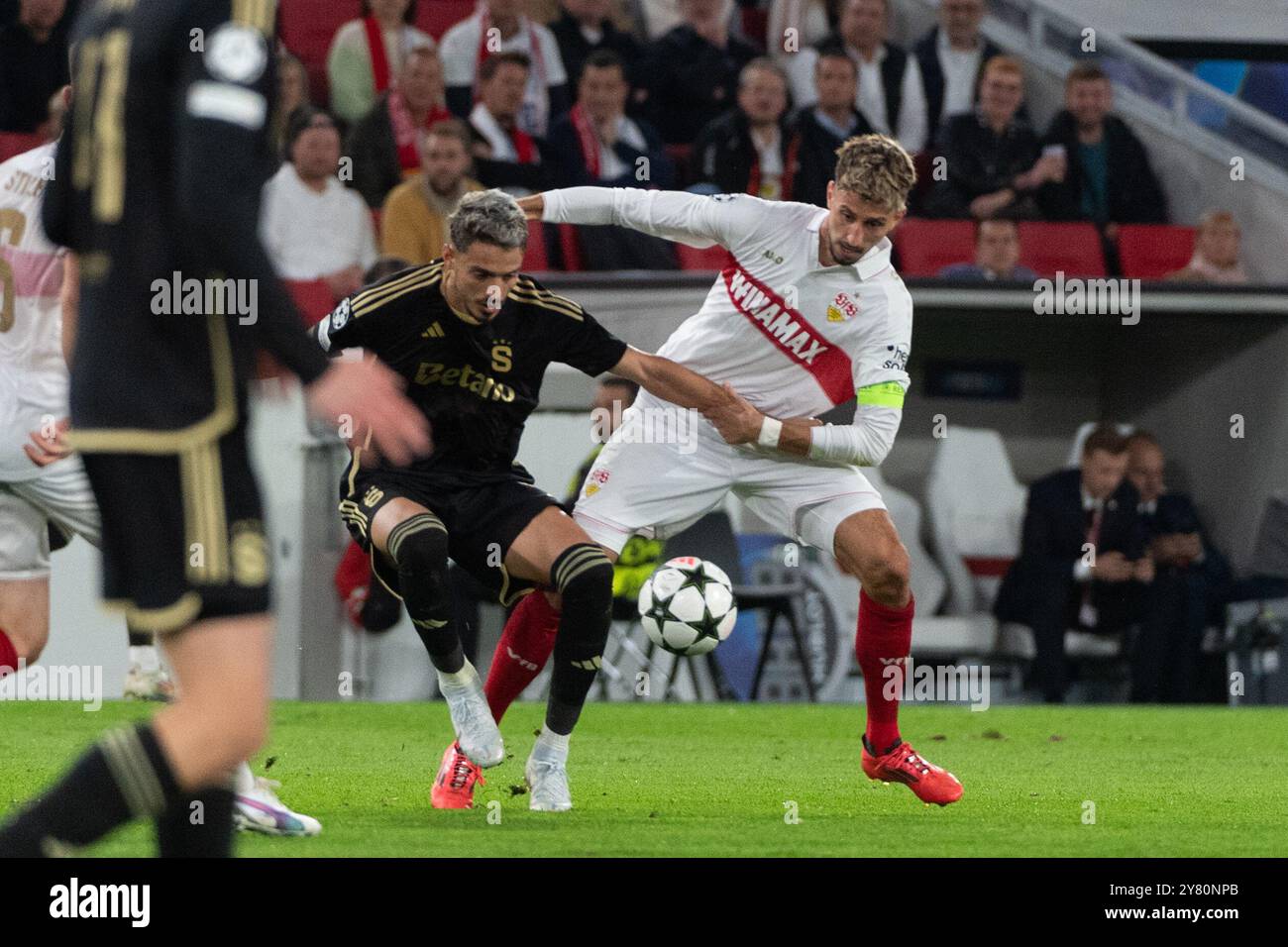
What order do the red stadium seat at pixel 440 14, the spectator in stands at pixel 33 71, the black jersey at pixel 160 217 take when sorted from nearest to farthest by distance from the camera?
the black jersey at pixel 160 217 → the spectator in stands at pixel 33 71 → the red stadium seat at pixel 440 14

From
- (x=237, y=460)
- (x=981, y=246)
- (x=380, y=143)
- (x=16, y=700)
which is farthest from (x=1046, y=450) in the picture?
(x=237, y=460)

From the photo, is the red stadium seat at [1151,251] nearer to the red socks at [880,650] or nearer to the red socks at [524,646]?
the red socks at [880,650]

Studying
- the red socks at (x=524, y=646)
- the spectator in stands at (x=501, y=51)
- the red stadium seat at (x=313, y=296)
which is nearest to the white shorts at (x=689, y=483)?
the red socks at (x=524, y=646)

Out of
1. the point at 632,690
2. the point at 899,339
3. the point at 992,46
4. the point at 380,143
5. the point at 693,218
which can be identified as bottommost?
the point at 632,690

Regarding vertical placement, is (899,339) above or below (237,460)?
A: above

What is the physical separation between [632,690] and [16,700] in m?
3.25

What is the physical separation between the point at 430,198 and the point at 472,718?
18.9 feet

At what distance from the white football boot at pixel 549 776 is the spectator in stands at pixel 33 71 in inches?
283

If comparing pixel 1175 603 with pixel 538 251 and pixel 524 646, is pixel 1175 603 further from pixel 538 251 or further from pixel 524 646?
pixel 524 646

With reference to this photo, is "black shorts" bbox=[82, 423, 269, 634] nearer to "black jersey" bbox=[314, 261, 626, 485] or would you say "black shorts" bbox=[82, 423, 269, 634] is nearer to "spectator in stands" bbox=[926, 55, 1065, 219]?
"black jersey" bbox=[314, 261, 626, 485]

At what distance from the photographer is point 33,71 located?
1165cm

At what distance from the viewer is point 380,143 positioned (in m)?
11.6

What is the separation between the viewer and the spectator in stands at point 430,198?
10711 mm

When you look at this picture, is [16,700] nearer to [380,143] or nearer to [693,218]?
[380,143]
